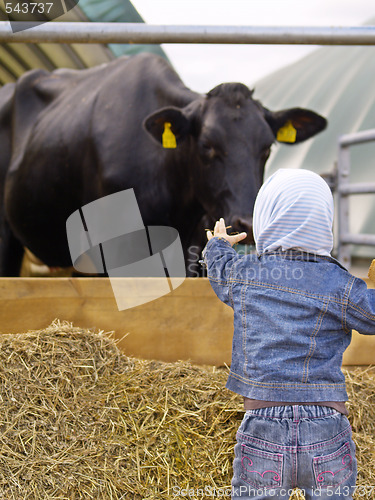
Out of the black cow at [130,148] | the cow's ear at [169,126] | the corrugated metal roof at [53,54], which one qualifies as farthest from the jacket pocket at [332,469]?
the corrugated metal roof at [53,54]

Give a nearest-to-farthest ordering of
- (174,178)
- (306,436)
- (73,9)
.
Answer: (306,436) < (174,178) < (73,9)

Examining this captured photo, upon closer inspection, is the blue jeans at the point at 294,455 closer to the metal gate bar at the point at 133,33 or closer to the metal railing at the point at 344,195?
the metal gate bar at the point at 133,33

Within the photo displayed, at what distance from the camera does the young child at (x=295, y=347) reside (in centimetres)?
134

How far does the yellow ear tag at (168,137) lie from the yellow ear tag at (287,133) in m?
0.80

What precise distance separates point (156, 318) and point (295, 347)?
0.95 metres

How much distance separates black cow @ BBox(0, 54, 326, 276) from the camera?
342cm

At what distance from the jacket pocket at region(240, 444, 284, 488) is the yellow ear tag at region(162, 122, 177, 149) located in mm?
2449

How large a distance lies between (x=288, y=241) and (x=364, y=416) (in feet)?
2.93

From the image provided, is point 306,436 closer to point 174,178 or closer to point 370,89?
point 174,178

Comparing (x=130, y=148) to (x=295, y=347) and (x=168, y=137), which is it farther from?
(x=295, y=347)

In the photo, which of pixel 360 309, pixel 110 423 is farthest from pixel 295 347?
pixel 110 423

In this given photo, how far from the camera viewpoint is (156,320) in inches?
89.4

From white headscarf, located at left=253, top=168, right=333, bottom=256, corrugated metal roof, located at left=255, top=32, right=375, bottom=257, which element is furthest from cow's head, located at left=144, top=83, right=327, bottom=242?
corrugated metal roof, located at left=255, top=32, right=375, bottom=257

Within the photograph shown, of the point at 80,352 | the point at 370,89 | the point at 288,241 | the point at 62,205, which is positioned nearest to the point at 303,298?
the point at 288,241
